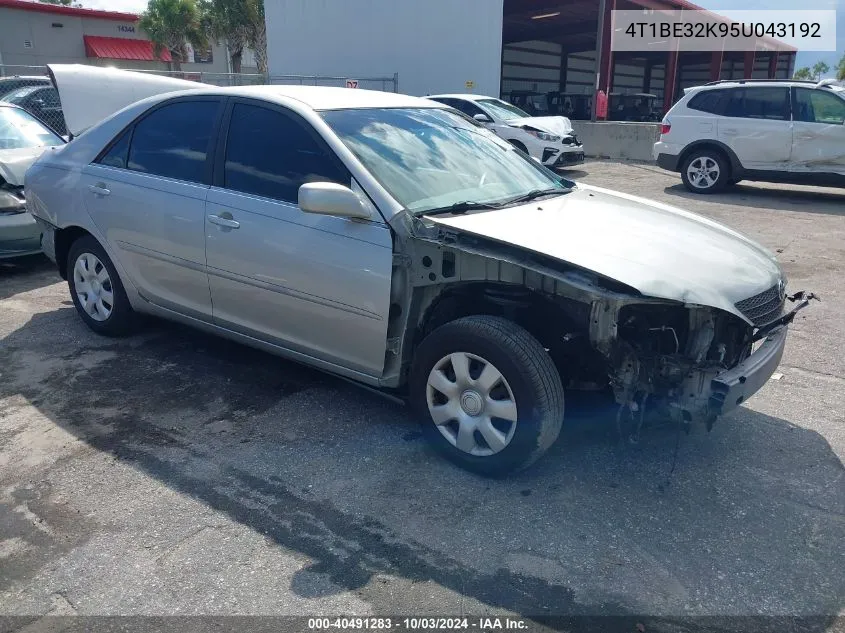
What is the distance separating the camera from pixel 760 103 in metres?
11.2

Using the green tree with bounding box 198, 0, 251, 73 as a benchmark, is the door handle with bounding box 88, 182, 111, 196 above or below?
below

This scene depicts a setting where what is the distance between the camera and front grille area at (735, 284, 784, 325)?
3106 millimetres

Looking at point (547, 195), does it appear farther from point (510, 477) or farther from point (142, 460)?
point (142, 460)

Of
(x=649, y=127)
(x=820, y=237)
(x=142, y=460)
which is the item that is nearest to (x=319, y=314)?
(x=142, y=460)

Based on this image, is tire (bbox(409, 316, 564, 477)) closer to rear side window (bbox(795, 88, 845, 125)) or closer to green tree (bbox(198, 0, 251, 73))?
rear side window (bbox(795, 88, 845, 125))

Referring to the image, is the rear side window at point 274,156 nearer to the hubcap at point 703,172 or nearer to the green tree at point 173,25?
the hubcap at point 703,172

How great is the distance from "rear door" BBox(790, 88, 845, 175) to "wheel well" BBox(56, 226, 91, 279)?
33.5 ft

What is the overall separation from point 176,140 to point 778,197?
34.3 feet

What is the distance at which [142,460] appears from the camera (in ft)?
11.5

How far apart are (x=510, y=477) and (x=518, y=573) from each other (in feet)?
2.17

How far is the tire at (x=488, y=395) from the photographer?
3.07 meters

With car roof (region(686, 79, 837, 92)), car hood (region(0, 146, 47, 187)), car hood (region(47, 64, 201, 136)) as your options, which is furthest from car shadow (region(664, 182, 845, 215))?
car hood (region(0, 146, 47, 187))

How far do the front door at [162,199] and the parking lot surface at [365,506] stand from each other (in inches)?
25.1

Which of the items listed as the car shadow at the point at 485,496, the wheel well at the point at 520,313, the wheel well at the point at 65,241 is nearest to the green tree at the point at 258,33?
the wheel well at the point at 65,241
